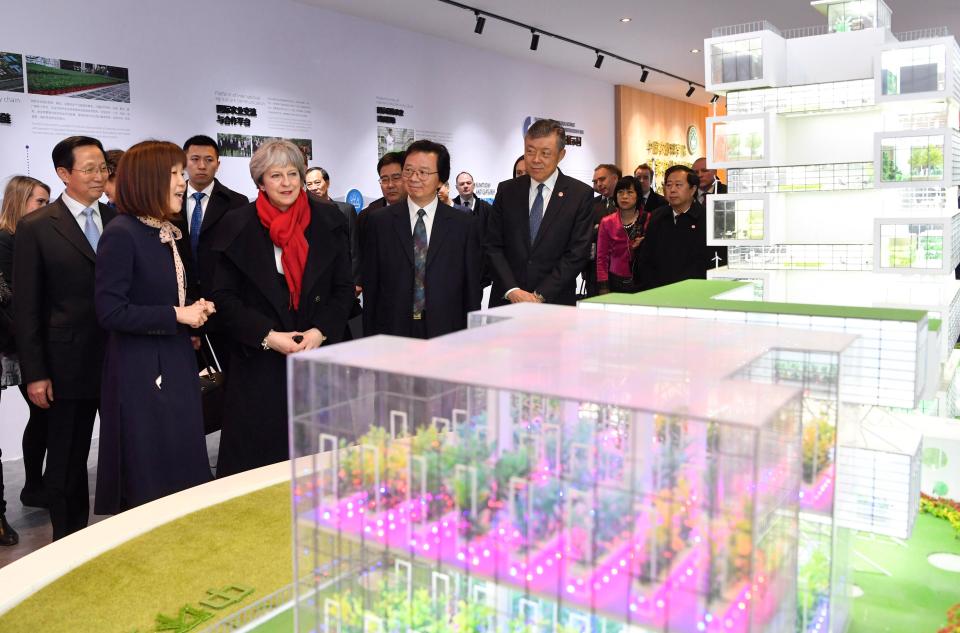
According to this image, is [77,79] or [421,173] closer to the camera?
[421,173]

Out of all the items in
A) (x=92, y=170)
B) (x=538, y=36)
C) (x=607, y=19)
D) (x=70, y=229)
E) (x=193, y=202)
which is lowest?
(x=70, y=229)

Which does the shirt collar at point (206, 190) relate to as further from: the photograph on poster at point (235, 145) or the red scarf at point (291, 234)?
the photograph on poster at point (235, 145)

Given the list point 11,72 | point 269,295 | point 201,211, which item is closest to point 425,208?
point 269,295

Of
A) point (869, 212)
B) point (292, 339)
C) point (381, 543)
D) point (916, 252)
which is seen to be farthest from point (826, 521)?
point (869, 212)

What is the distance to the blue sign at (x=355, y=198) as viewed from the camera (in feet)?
27.3

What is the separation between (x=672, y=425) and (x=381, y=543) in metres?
0.53

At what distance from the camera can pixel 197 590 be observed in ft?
6.66

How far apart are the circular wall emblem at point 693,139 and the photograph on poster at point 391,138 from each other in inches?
347

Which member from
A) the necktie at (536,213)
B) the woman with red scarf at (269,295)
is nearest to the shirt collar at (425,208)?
the necktie at (536,213)

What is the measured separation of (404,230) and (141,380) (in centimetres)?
146

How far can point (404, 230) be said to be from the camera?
13.2 ft

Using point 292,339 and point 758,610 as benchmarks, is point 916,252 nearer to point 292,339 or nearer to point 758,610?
point 292,339

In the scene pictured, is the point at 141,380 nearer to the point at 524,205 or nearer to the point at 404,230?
the point at 404,230

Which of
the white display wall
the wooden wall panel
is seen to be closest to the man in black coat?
the white display wall
